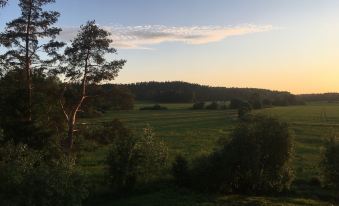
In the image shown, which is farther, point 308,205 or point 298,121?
point 298,121

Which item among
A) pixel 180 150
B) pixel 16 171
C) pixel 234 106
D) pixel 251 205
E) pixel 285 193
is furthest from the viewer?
pixel 234 106

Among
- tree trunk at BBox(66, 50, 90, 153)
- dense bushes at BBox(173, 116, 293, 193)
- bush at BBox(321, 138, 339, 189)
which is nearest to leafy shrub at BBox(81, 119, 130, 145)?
tree trunk at BBox(66, 50, 90, 153)

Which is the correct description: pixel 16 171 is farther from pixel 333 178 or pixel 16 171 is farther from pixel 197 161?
pixel 333 178

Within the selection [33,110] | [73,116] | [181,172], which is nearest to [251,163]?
[181,172]

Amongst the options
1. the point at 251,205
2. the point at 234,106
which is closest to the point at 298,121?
the point at 234,106

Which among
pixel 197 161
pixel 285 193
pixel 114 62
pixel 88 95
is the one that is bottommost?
pixel 285 193

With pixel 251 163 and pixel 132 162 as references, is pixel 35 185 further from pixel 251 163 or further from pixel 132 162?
pixel 251 163

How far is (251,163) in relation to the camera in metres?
36.5

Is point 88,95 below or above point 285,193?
above

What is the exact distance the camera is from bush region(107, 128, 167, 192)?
118 ft

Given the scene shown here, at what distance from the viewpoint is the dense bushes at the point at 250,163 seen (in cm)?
3662

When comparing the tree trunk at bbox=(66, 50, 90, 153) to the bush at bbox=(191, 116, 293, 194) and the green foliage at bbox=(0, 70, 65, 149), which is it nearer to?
the green foliage at bbox=(0, 70, 65, 149)

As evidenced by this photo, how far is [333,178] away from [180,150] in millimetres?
23899

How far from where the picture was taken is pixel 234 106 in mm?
148750
